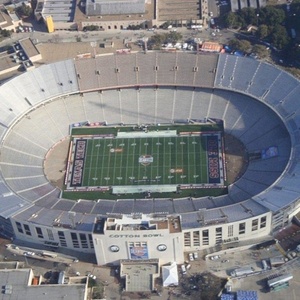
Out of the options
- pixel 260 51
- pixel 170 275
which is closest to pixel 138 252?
pixel 170 275

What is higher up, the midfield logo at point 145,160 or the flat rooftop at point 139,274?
the midfield logo at point 145,160

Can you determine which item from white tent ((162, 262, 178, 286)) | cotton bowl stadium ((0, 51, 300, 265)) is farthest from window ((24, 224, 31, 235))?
white tent ((162, 262, 178, 286))

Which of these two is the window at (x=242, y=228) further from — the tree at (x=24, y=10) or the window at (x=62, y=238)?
the tree at (x=24, y=10)

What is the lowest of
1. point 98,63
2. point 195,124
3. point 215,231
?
point 215,231

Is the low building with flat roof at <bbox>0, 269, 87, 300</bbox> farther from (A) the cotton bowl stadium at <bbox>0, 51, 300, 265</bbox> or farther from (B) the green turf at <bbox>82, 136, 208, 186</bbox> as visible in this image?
(B) the green turf at <bbox>82, 136, 208, 186</bbox>

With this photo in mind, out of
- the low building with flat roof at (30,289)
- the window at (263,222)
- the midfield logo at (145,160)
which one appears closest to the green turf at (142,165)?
the midfield logo at (145,160)

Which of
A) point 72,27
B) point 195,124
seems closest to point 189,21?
point 72,27

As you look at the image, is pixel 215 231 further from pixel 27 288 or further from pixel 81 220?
pixel 27 288
